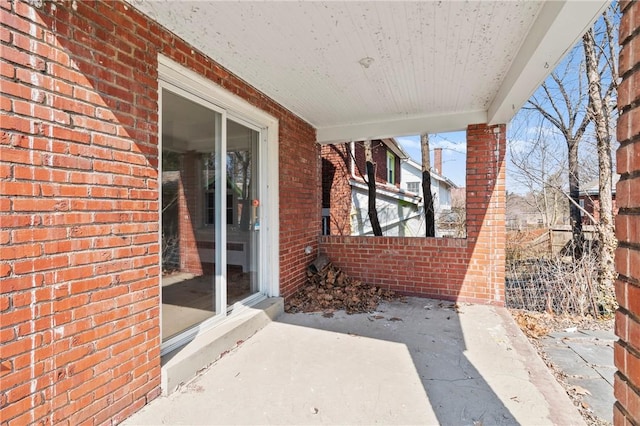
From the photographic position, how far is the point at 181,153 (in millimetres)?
3045

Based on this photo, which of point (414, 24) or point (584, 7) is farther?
point (414, 24)

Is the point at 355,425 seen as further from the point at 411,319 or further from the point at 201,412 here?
the point at 411,319

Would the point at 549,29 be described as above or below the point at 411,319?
above

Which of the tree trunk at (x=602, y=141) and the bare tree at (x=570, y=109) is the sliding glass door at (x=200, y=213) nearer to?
the tree trunk at (x=602, y=141)

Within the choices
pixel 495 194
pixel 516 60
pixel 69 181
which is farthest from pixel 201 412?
pixel 495 194

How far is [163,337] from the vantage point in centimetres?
278

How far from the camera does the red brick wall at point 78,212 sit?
5.34 ft

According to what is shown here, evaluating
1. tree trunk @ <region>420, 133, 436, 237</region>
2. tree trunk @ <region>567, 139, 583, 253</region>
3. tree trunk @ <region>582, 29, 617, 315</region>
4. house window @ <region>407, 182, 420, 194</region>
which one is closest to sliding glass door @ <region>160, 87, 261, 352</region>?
tree trunk @ <region>420, 133, 436, 237</region>

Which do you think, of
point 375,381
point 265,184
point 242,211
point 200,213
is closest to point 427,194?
point 265,184

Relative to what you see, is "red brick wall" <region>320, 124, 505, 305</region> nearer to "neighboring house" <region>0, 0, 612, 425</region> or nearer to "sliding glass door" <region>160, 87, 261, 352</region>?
"neighboring house" <region>0, 0, 612, 425</region>

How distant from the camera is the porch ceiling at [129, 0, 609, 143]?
2.29m

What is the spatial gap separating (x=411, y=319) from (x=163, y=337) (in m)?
2.86

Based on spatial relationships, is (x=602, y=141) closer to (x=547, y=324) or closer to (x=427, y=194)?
(x=427, y=194)

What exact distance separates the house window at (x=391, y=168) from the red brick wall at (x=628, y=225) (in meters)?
11.9
